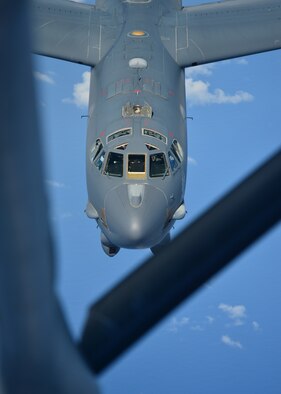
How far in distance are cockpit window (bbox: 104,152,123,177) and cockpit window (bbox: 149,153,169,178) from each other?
124cm

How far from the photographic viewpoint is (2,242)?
3.26 m

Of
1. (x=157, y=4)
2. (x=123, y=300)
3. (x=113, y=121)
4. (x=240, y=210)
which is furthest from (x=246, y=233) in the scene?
(x=157, y=4)

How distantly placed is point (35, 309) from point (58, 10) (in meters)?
35.6

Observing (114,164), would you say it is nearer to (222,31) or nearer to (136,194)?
(136,194)

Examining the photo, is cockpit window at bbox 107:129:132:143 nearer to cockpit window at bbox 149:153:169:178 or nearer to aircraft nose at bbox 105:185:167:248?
cockpit window at bbox 149:153:169:178

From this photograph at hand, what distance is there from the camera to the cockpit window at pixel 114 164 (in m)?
28.5

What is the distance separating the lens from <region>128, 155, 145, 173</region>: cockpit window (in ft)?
92.3

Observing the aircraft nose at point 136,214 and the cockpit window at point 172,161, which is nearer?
the aircraft nose at point 136,214

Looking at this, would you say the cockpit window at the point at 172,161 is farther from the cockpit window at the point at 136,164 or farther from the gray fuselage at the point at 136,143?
the cockpit window at the point at 136,164

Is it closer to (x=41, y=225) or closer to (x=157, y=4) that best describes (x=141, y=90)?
(x=157, y=4)

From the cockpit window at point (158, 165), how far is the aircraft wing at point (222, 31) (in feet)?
26.5

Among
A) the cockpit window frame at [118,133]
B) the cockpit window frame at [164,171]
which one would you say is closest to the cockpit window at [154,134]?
the cockpit window frame at [118,133]

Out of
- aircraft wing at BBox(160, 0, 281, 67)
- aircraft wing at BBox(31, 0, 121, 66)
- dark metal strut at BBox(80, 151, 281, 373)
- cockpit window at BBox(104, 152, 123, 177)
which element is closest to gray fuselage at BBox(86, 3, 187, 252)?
cockpit window at BBox(104, 152, 123, 177)

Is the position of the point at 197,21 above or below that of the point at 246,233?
below
